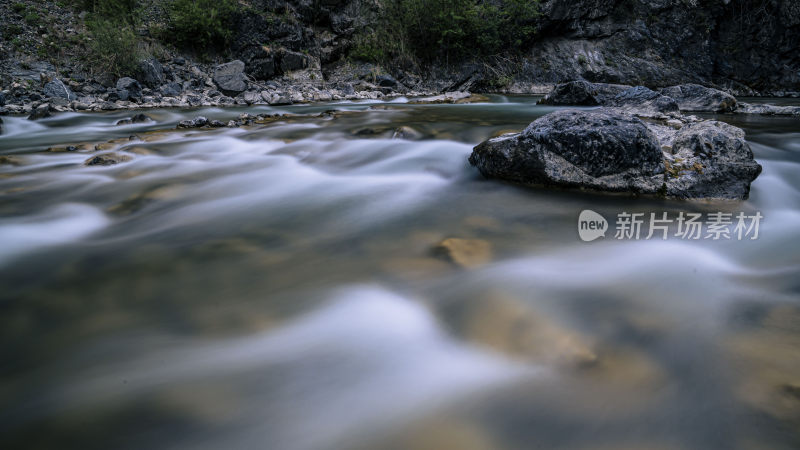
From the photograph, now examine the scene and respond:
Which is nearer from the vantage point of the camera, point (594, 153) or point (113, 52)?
point (594, 153)

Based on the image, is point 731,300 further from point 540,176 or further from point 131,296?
point 131,296

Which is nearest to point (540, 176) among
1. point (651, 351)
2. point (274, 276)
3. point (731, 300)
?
point (731, 300)

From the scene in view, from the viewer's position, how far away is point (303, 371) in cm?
145

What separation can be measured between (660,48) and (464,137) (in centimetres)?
1642

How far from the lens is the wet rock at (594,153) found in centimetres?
291

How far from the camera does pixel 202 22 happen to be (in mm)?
13672

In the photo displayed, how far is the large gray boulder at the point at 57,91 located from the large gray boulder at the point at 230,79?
3520 millimetres

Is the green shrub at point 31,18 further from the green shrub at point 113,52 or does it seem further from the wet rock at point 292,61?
the wet rock at point 292,61

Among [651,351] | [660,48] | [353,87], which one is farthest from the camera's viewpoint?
[660,48]

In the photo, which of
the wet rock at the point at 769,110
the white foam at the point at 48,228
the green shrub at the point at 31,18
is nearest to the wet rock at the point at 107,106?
the green shrub at the point at 31,18

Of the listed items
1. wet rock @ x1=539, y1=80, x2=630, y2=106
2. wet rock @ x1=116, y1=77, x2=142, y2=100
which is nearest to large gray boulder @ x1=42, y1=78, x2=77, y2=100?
wet rock @ x1=116, y1=77, x2=142, y2=100

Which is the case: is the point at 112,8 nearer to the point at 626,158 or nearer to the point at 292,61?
the point at 292,61

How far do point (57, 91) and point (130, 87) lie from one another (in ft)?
4.93

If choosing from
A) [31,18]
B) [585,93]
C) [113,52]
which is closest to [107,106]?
[113,52]
